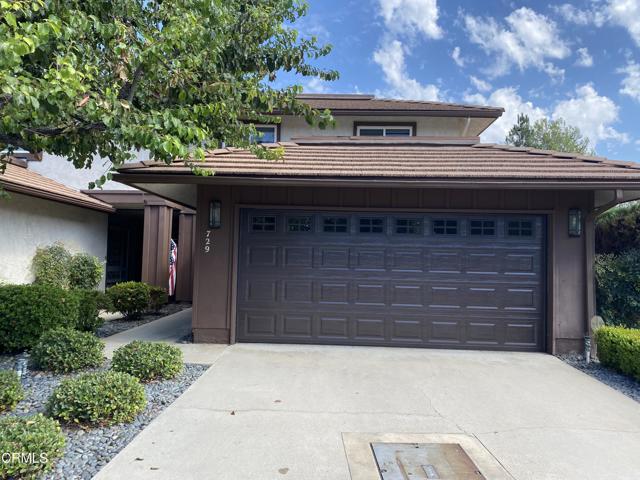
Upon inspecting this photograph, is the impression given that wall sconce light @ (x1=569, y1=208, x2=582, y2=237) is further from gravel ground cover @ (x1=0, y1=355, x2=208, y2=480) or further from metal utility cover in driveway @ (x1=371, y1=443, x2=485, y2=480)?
gravel ground cover @ (x1=0, y1=355, x2=208, y2=480)

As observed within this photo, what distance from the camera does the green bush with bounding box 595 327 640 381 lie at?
5.30m

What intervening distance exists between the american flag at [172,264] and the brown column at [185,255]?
124 mm

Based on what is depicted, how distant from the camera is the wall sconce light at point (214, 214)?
22.2 ft

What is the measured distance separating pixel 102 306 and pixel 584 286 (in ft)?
31.7

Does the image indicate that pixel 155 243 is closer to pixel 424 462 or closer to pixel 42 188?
pixel 42 188

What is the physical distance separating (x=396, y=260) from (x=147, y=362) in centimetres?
429

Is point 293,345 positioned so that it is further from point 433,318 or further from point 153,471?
point 153,471

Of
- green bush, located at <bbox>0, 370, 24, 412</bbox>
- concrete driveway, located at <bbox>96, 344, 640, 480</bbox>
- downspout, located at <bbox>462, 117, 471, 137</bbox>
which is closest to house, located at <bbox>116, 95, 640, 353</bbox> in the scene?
concrete driveway, located at <bbox>96, 344, 640, 480</bbox>

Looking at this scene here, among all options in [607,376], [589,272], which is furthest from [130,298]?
[589,272]

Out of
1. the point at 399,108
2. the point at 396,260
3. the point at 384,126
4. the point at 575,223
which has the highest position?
the point at 399,108

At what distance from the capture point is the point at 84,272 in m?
10.8

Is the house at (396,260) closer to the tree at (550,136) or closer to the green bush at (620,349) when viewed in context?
the green bush at (620,349)

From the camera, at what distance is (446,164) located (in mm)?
6902

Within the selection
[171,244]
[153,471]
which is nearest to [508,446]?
[153,471]
